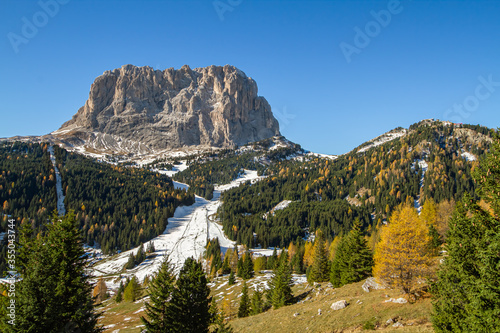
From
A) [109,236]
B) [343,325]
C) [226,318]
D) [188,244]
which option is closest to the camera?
[343,325]

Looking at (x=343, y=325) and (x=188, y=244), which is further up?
(x=343, y=325)

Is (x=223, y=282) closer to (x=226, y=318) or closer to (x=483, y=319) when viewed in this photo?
(x=226, y=318)

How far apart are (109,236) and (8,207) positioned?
211 feet

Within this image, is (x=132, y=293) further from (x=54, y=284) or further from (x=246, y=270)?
(x=54, y=284)

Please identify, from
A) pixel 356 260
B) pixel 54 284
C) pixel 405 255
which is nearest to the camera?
pixel 54 284

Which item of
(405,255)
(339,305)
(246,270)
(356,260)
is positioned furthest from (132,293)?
(405,255)

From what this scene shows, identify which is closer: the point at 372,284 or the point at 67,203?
the point at 372,284

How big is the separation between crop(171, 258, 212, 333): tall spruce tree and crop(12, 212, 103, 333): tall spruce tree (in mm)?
7136

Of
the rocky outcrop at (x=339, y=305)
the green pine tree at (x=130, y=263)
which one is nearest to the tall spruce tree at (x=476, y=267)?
the rocky outcrop at (x=339, y=305)

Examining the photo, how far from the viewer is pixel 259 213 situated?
198 meters

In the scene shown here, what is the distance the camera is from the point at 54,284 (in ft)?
62.1

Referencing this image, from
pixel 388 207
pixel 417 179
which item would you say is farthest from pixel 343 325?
pixel 417 179

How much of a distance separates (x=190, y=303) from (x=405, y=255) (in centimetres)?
2236

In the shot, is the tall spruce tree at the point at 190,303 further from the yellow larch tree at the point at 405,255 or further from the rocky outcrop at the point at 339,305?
the yellow larch tree at the point at 405,255
